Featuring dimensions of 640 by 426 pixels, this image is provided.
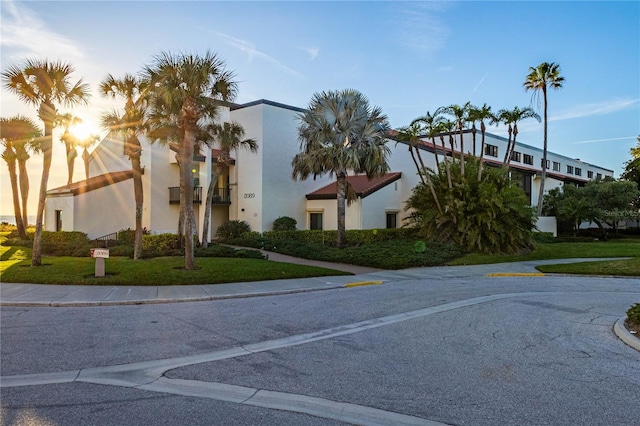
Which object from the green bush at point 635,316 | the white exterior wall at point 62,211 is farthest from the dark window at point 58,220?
the green bush at point 635,316

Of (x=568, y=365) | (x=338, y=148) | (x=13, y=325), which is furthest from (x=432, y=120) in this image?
(x=13, y=325)

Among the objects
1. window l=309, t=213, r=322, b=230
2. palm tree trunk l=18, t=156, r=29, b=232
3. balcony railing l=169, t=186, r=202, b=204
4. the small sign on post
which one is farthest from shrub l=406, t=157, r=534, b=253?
palm tree trunk l=18, t=156, r=29, b=232

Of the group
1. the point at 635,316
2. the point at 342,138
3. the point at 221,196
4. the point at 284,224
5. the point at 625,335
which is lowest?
the point at 625,335

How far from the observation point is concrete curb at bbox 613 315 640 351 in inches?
285

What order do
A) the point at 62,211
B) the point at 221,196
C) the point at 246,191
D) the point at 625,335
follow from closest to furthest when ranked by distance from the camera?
the point at 625,335, the point at 62,211, the point at 246,191, the point at 221,196

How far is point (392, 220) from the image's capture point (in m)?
32.2

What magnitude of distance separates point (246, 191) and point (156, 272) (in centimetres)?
1702

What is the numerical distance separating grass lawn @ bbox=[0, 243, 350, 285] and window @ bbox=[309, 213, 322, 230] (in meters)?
14.6

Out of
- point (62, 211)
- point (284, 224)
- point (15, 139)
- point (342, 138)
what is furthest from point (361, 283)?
point (15, 139)

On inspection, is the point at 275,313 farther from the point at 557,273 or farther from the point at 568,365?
the point at 557,273

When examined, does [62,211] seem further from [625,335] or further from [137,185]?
[625,335]

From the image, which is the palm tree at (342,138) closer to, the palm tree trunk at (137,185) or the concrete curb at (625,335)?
the palm tree trunk at (137,185)

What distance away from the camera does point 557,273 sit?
59.6ft

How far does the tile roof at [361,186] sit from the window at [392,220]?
2425 millimetres
